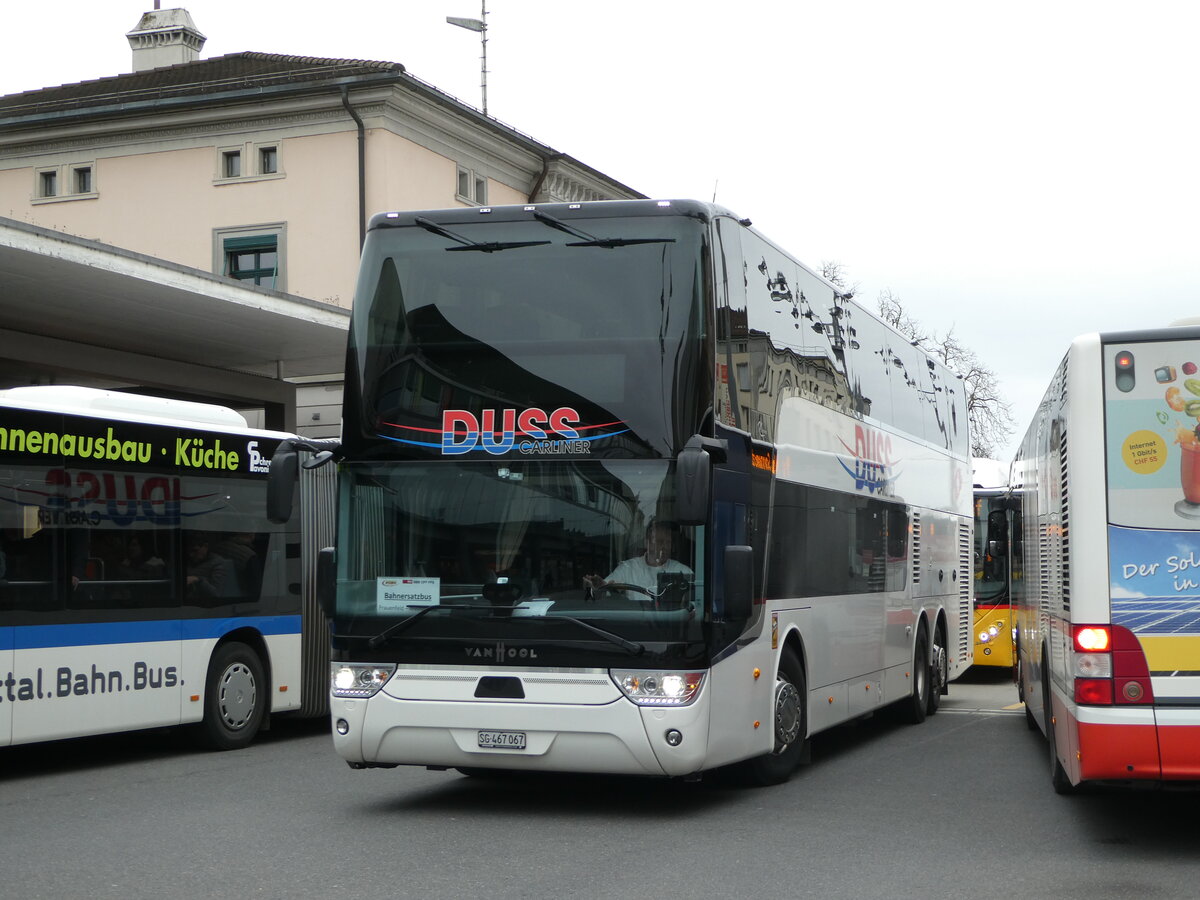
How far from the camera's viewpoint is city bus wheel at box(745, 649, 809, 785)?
11477mm

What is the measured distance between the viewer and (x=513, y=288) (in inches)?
401

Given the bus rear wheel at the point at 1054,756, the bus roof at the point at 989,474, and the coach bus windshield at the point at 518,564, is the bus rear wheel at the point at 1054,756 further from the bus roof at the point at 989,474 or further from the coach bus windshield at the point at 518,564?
the bus roof at the point at 989,474

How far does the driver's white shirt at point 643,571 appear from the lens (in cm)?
979

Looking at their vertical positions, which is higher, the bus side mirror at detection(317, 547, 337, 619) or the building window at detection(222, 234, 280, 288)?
the building window at detection(222, 234, 280, 288)

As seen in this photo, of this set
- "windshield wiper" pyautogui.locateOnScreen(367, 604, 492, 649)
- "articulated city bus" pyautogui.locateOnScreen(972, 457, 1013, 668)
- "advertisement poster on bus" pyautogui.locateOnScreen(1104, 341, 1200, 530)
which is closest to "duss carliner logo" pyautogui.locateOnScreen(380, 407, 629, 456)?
"windshield wiper" pyautogui.locateOnScreen(367, 604, 492, 649)

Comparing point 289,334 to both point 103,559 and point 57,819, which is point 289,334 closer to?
point 103,559

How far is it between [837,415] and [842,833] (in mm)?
4833

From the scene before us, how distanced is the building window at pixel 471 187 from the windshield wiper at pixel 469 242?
28.2m

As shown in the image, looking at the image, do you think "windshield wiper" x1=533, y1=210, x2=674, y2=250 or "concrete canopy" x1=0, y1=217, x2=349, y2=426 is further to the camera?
"concrete canopy" x1=0, y1=217, x2=349, y2=426

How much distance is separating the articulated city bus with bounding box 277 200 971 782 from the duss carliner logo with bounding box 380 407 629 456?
1 cm

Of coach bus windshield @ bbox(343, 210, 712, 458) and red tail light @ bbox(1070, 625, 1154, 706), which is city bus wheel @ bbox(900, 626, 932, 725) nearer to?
coach bus windshield @ bbox(343, 210, 712, 458)

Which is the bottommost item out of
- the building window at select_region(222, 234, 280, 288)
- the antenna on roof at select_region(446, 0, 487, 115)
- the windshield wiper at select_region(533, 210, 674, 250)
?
the windshield wiper at select_region(533, 210, 674, 250)

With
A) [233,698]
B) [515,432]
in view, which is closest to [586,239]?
[515,432]

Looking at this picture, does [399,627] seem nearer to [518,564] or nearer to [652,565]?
[518,564]
